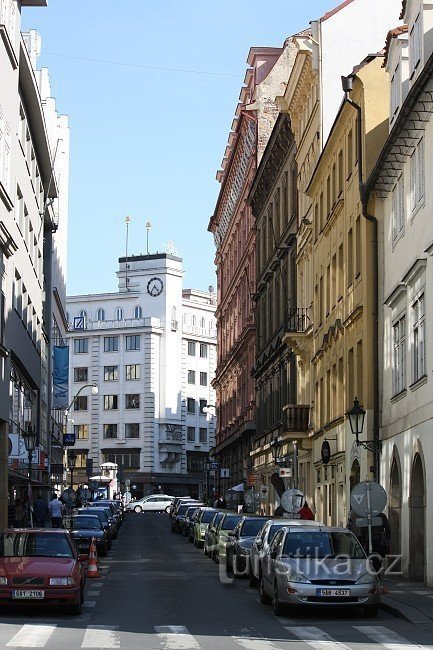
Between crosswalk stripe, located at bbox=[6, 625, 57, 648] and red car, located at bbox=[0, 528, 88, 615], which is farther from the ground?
red car, located at bbox=[0, 528, 88, 615]

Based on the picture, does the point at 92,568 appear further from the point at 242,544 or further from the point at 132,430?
the point at 132,430

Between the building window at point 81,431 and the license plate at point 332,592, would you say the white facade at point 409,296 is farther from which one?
the building window at point 81,431

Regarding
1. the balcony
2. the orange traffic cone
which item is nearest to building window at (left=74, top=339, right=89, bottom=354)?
the balcony

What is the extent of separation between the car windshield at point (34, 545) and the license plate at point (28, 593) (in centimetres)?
126

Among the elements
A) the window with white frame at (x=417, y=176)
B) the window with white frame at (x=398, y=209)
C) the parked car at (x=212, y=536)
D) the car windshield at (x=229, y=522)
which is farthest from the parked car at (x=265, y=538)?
the parked car at (x=212, y=536)

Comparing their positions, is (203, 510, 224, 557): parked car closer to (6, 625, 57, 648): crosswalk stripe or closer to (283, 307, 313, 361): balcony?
(283, 307, 313, 361): balcony

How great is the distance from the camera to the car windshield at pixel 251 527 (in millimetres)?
29672

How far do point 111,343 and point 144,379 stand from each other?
5599 millimetres

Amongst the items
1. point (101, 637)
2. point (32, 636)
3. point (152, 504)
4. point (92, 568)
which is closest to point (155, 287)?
point (152, 504)

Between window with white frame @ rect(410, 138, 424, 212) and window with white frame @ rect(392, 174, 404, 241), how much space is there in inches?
61.5

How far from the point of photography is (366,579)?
19.5 meters

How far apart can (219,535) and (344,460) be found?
4.57m

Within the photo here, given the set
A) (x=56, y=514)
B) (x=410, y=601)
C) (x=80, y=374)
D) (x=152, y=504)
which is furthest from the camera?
(x=80, y=374)

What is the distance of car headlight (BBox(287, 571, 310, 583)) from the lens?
1942 cm
